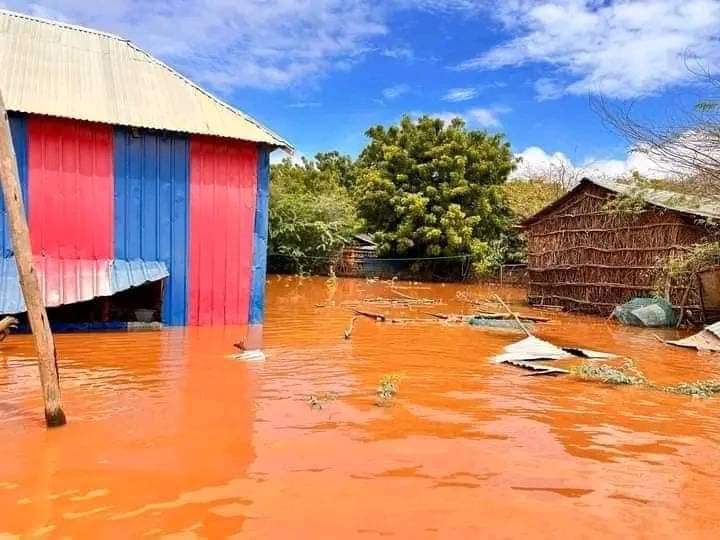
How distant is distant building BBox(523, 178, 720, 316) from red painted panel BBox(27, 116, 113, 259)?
12.1 meters

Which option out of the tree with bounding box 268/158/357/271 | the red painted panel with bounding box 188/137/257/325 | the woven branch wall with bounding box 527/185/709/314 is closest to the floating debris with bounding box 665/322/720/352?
the woven branch wall with bounding box 527/185/709/314

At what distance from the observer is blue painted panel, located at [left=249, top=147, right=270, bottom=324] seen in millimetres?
12516

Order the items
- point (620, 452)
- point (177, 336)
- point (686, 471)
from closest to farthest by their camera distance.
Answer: point (686, 471) → point (620, 452) → point (177, 336)

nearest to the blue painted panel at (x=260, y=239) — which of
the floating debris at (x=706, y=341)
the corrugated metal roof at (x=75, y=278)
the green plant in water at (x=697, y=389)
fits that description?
the corrugated metal roof at (x=75, y=278)

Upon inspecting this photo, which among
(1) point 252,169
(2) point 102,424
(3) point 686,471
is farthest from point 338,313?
(3) point 686,471

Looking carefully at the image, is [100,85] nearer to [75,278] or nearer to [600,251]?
[75,278]

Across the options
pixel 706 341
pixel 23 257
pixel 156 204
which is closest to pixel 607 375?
pixel 706 341

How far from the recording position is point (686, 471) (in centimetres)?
473

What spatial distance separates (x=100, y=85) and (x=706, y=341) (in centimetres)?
1219

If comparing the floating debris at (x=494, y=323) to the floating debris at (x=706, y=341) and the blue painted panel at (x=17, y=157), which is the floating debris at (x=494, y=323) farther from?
the blue painted panel at (x=17, y=157)

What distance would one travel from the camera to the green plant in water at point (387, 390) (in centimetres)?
650

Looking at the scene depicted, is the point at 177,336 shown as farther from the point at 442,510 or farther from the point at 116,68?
the point at 442,510

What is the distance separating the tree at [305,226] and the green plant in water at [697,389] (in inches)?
891

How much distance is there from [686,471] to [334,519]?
9.30 feet
